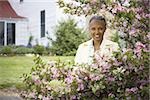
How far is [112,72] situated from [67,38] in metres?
15.0

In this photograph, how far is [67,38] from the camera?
60.0 feet

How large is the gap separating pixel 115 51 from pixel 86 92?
1.21 ft

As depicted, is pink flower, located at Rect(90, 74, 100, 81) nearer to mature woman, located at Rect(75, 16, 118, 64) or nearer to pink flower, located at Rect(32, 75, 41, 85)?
pink flower, located at Rect(32, 75, 41, 85)

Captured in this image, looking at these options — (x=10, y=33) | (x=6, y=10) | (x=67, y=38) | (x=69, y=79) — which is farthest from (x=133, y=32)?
(x=6, y=10)

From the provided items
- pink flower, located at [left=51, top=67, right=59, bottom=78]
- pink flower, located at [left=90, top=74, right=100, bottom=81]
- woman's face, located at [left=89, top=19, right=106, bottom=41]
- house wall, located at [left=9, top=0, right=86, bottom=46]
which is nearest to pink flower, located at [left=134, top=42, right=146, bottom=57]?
pink flower, located at [left=90, top=74, right=100, bottom=81]

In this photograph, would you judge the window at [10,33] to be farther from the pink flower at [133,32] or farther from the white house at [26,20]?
the pink flower at [133,32]

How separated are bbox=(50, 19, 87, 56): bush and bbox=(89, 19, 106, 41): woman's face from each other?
44.2 ft

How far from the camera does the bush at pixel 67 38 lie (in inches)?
709

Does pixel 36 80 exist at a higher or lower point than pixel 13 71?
higher

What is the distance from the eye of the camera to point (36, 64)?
378 centimetres

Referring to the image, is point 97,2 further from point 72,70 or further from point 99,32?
point 72,70

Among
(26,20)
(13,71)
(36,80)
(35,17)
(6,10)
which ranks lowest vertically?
(13,71)

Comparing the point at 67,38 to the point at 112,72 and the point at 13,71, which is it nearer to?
the point at 13,71

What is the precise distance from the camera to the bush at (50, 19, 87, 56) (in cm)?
1802
